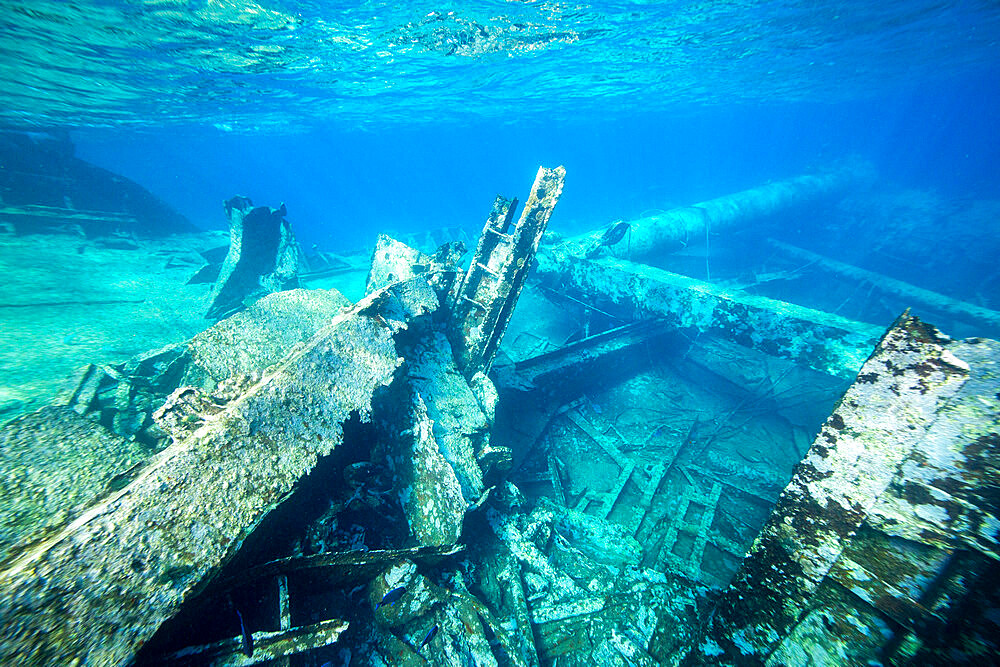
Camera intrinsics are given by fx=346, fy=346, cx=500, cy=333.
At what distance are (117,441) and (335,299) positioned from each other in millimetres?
2826

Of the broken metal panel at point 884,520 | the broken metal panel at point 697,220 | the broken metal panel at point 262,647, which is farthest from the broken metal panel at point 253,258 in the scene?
the broken metal panel at point 884,520

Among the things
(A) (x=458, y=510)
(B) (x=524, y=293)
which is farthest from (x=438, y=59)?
(A) (x=458, y=510)

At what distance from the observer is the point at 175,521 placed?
188 cm

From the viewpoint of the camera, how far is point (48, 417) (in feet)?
9.66

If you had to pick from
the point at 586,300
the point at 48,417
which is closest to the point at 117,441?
the point at 48,417

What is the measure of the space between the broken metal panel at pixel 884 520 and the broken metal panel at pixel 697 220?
23.0 feet

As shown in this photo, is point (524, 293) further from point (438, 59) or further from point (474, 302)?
point (438, 59)

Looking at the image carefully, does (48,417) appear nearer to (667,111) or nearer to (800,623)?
(800,623)

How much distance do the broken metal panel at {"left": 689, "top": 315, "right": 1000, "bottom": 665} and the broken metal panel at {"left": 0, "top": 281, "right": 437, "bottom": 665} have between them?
9.36ft

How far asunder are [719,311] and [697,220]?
7301mm

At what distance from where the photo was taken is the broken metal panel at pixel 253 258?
320 inches

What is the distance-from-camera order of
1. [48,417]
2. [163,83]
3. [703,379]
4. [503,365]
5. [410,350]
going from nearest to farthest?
1. [48,417]
2. [410,350]
3. [503,365]
4. [703,379]
5. [163,83]

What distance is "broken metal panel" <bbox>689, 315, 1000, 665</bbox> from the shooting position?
1.65 m

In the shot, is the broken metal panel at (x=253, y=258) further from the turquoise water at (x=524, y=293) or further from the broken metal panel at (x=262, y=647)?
the broken metal panel at (x=262, y=647)
